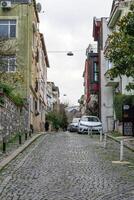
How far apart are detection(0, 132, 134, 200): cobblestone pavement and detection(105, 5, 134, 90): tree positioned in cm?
381

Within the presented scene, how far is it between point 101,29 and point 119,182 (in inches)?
2093

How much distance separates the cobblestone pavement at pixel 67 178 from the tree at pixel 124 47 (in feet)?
12.5

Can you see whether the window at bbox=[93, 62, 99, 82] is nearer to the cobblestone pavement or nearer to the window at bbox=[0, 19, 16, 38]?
the window at bbox=[0, 19, 16, 38]

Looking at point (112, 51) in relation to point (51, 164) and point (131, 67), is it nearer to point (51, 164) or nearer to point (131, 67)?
point (131, 67)

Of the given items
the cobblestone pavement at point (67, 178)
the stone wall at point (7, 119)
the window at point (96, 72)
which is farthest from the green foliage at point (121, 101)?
the window at point (96, 72)

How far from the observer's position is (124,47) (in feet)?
74.0

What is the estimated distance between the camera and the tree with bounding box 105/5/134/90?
2253 cm

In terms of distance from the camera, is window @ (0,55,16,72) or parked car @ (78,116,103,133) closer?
window @ (0,55,16,72)

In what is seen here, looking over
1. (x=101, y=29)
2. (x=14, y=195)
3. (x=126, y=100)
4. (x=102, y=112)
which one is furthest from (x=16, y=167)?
(x=101, y=29)

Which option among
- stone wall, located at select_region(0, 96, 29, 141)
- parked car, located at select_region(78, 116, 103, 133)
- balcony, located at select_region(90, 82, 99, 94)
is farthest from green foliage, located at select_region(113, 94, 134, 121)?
balcony, located at select_region(90, 82, 99, 94)

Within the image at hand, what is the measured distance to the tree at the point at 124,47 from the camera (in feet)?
73.9

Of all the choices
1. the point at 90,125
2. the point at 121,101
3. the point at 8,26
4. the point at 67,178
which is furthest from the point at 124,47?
the point at 8,26

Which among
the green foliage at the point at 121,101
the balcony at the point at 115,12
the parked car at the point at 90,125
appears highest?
the balcony at the point at 115,12

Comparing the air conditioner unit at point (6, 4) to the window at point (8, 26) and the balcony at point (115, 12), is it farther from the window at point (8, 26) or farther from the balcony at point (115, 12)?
the balcony at point (115, 12)
